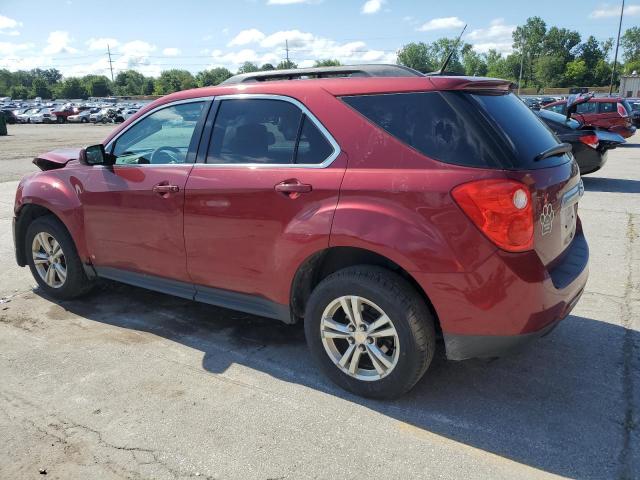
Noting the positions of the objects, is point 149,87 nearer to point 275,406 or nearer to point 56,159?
point 56,159

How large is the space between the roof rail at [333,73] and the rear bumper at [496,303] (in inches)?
47.1

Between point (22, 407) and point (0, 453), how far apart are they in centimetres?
44

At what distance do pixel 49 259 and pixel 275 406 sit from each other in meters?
2.87

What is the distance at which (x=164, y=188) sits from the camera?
3.78 meters

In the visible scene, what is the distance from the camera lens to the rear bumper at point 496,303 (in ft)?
8.79

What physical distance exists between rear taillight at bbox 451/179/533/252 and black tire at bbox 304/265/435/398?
0.55 metres

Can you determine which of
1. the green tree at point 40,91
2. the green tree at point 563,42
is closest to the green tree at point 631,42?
the green tree at point 563,42


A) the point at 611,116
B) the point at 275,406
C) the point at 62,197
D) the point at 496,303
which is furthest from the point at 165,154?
the point at 611,116

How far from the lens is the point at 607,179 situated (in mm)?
11258

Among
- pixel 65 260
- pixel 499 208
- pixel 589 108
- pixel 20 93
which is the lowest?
pixel 65 260

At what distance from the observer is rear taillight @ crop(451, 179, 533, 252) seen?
8.66 ft

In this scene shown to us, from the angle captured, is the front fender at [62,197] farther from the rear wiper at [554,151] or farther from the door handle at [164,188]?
the rear wiper at [554,151]

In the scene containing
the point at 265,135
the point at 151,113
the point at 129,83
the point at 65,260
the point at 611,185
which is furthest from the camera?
the point at 129,83

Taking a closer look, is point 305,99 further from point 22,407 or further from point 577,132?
point 577,132
